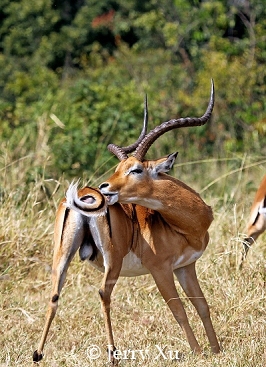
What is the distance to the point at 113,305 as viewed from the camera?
5.74 metres

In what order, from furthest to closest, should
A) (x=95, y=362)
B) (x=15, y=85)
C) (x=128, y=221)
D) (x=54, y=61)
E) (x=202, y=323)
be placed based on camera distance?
1. (x=54, y=61)
2. (x=15, y=85)
3. (x=202, y=323)
4. (x=128, y=221)
5. (x=95, y=362)

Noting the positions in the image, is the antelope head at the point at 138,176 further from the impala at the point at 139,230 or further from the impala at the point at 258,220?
the impala at the point at 258,220

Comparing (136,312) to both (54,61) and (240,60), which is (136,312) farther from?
(54,61)

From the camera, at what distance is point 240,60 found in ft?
44.3

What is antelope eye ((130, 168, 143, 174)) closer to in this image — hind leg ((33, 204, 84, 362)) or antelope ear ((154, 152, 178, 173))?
antelope ear ((154, 152, 178, 173))

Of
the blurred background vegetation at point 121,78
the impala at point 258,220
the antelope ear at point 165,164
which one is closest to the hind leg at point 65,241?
the antelope ear at point 165,164

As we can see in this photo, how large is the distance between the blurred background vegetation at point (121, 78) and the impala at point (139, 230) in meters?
2.16

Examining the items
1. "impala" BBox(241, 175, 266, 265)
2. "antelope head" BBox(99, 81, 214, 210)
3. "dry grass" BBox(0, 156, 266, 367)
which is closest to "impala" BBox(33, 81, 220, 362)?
"antelope head" BBox(99, 81, 214, 210)

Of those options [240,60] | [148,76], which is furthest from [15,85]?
[240,60]

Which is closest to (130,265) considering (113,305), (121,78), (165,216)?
(165,216)

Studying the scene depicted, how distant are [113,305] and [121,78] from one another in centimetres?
1138

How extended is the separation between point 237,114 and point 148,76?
16.6 feet

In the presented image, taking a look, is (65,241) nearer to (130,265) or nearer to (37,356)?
(130,265)

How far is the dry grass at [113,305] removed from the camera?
4676mm
